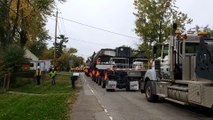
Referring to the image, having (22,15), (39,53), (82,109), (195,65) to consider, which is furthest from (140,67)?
(39,53)

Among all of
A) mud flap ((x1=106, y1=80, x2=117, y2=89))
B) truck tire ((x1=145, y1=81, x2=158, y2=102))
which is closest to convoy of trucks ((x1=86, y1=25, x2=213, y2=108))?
truck tire ((x1=145, y1=81, x2=158, y2=102))

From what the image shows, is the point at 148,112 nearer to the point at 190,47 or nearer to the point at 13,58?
the point at 190,47

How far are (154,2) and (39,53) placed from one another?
77.8m

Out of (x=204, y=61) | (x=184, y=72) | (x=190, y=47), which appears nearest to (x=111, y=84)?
(x=190, y=47)

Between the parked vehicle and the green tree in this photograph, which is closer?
the parked vehicle

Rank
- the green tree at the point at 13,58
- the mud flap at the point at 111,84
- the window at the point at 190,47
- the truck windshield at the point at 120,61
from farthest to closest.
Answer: the green tree at the point at 13,58 < the truck windshield at the point at 120,61 < the mud flap at the point at 111,84 < the window at the point at 190,47

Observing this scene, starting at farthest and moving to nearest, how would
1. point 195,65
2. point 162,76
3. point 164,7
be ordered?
point 164,7, point 162,76, point 195,65

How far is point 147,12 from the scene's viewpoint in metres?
34.4

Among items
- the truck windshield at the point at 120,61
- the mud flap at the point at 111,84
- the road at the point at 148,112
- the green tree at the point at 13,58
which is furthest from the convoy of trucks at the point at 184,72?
the green tree at the point at 13,58

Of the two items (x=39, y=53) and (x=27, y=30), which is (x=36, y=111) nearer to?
(x=27, y=30)

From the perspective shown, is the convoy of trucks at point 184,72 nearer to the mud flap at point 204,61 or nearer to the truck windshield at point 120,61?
the mud flap at point 204,61

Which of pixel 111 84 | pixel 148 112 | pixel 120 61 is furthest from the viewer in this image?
pixel 120 61

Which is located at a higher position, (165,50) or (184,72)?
(165,50)

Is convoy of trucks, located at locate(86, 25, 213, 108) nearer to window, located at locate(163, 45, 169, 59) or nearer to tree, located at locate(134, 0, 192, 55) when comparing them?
window, located at locate(163, 45, 169, 59)
